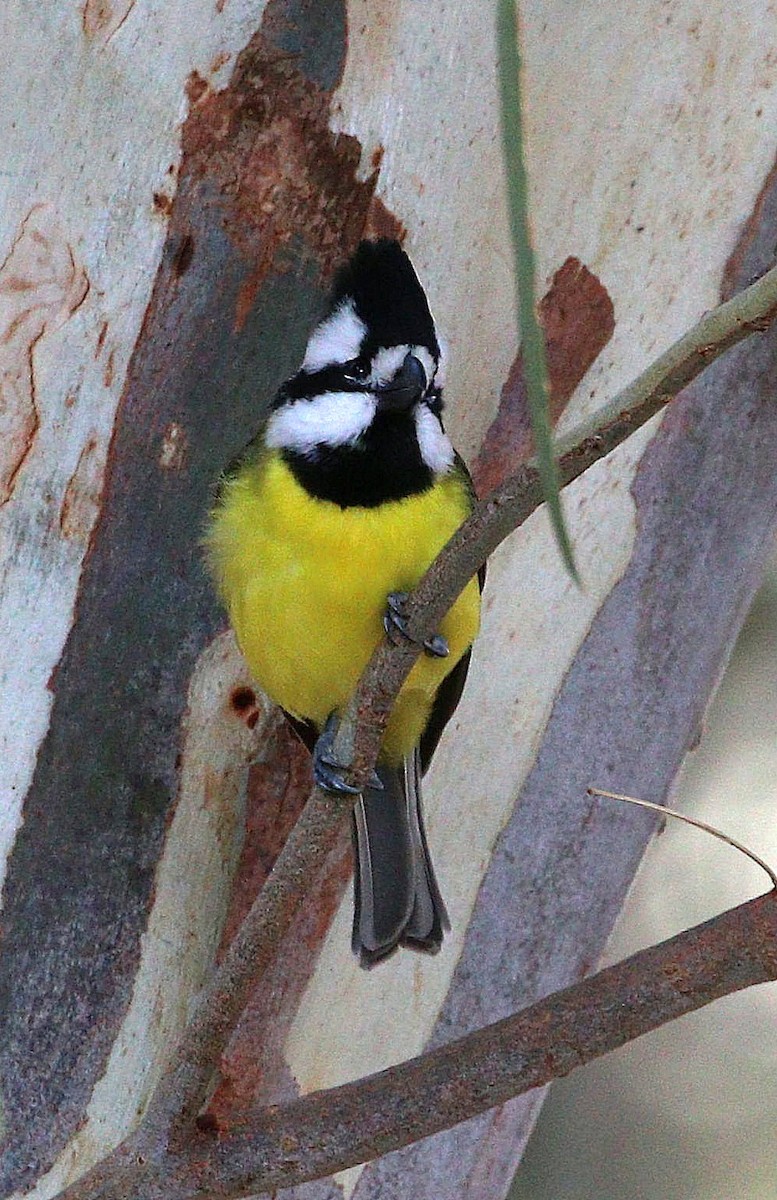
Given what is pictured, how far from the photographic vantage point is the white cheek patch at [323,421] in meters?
1.61

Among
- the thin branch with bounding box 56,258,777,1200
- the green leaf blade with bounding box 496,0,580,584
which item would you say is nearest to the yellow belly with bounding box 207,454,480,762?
the thin branch with bounding box 56,258,777,1200

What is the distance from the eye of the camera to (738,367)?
1.72 meters

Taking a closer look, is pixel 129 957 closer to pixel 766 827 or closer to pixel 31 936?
pixel 31 936

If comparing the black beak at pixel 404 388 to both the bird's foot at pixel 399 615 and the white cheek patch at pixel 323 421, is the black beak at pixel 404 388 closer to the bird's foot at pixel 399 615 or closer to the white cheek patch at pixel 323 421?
the white cheek patch at pixel 323 421

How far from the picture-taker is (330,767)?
140 centimetres

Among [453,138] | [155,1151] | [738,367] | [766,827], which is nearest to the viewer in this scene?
[155,1151]

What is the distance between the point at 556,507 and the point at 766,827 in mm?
3049

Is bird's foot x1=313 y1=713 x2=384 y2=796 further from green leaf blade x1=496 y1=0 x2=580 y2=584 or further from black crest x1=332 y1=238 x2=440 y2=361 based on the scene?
green leaf blade x1=496 y1=0 x2=580 y2=584

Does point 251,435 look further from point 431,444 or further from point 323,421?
point 431,444

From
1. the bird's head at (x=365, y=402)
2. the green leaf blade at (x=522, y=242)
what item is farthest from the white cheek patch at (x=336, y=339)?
the green leaf blade at (x=522, y=242)

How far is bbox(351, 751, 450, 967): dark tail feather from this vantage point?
1596 millimetres

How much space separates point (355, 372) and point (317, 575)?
0.74 ft

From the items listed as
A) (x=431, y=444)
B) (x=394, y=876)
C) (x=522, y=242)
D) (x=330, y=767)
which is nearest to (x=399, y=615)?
(x=330, y=767)

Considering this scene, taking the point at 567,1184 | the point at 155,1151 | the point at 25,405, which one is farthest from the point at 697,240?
the point at 567,1184
